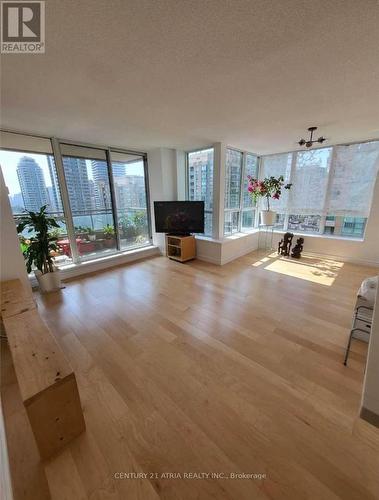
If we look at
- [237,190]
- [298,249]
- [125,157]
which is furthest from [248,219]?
[125,157]

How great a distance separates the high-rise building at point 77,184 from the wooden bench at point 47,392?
289cm

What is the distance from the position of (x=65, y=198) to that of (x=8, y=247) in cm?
156

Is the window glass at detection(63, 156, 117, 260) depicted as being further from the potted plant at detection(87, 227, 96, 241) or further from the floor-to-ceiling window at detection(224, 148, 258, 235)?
the floor-to-ceiling window at detection(224, 148, 258, 235)

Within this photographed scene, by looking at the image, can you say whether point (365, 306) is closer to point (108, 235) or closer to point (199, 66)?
point (199, 66)

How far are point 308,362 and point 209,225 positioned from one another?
3.38m

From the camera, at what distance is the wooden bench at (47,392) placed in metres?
1.04

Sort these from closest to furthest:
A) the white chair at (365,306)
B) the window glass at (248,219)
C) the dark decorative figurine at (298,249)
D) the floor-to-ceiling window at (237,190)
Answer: the white chair at (365,306), the dark decorative figurine at (298,249), the floor-to-ceiling window at (237,190), the window glass at (248,219)

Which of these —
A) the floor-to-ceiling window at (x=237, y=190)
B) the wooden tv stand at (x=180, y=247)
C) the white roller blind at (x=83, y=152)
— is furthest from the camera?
the floor-to-ceiling window at (x=237, y=190)

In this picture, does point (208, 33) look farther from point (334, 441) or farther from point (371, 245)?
point (371, 245)

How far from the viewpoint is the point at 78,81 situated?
65.1 inches

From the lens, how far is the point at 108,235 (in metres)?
4.31

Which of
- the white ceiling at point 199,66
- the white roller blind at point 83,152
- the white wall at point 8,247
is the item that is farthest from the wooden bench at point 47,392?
Answer: the white roller blind at point 83,152

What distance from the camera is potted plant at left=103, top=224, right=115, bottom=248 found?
4258mm

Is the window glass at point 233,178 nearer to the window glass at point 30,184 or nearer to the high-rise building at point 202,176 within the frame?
the high-rise building at point 202,176
